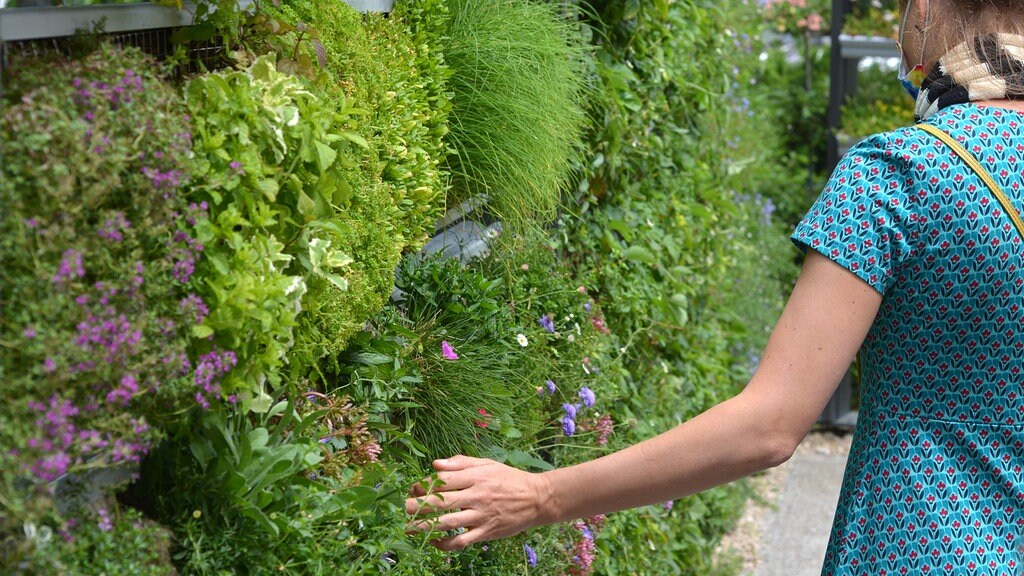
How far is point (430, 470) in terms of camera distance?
1.98 metres

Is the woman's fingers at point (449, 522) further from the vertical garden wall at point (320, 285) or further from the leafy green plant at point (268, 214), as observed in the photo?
the leafy green plant at point (268, 214)

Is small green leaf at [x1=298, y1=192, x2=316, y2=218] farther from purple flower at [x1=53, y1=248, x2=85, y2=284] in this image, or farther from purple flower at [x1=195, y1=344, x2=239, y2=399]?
purple flower at [x1=53, y1=248, x2=85, y2=284]

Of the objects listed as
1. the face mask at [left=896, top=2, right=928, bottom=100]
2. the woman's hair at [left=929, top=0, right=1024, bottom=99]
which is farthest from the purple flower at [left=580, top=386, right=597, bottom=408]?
the woman's hair at [left=929, top=0, right=1024, bottom=99]

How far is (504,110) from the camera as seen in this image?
229cm

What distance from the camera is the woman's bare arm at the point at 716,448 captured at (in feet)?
4.60

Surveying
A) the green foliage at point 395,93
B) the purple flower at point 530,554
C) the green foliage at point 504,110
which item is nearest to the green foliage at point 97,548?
the green foliage at point 395,93

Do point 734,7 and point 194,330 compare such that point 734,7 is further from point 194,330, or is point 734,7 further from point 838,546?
point 194,330

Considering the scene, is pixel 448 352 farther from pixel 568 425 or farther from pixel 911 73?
pixel 911 73

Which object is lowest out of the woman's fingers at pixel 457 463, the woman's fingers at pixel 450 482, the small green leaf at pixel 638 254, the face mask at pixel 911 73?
the small green leaf at pixel 638 254

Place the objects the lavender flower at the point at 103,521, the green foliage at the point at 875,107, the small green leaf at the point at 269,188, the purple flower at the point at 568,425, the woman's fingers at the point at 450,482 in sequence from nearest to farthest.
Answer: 1. the lavender flower at the point at 103,521
2. the small green leaf at the point at 269,188
3. the woman's fingers at the point at 450,482
4. the purple flower at the point at 568,425
5. the green foliage at the point at 875,107

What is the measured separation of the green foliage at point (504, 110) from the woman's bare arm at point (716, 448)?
775mm

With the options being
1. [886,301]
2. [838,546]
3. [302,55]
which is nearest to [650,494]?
[838,546]

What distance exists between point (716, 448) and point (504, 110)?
3.48ft

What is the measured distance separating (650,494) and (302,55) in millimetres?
814
